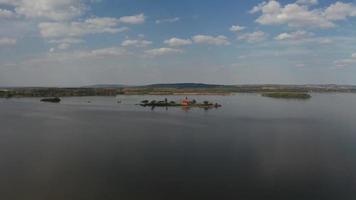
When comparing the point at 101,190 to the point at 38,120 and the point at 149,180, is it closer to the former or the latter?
the point at 149,180

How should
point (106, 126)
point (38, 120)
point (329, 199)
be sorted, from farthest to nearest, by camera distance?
point (38, 120)
point (106, 126)
point (329, 199)

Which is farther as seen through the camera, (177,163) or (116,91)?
(116,91)

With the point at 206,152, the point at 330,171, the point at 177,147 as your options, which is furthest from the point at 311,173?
the point at 177,147

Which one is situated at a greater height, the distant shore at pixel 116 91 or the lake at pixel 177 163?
the distant shore at pixel 116 91

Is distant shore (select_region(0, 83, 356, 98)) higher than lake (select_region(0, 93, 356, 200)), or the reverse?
distant shore (select_region(0, 83, 356, 98))

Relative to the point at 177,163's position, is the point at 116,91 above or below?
above

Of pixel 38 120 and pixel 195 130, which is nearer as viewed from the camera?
pixel 195 130

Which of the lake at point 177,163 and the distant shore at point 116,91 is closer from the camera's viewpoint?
the lake at point 177,163

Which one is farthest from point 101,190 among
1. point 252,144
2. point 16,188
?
point 252,144

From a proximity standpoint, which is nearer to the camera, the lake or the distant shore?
the lake

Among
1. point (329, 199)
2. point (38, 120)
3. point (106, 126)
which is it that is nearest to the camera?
point (329, 199)
